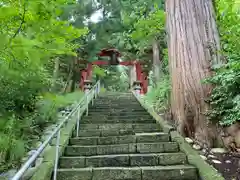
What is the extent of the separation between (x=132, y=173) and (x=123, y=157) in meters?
0.40

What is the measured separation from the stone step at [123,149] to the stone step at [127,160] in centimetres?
31

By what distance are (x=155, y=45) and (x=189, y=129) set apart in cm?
782

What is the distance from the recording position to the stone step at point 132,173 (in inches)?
125

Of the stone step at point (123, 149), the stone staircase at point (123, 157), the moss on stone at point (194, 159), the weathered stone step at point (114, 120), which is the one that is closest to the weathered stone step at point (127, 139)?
the stone staircase at point (123, 157)

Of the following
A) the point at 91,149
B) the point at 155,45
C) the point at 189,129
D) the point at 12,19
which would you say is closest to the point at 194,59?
the point at 189,129

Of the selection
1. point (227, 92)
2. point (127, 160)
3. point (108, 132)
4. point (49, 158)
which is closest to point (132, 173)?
point (127, 160)

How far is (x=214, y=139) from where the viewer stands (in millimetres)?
3717

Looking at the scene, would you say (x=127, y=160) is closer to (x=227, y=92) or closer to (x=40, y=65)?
(x=227, y=92)

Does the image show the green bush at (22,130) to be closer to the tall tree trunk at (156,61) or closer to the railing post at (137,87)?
the railing post at (137,87)

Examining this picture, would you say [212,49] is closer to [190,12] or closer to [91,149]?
[190,12]

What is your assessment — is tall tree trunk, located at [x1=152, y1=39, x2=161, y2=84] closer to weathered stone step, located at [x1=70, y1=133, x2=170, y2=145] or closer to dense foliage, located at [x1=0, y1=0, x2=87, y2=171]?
dense foliage, located at [x1=0, y1=0, x2=87, y2=171]

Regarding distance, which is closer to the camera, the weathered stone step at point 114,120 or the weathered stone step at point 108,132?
the weathered stone step at point 108,132

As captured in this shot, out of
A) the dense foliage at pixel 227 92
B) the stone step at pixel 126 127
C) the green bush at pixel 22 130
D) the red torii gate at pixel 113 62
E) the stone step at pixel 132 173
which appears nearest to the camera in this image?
the stone step at pixel 132 173

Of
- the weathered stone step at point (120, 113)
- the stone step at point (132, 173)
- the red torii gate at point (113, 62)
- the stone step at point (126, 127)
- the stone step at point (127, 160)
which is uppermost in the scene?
the red torii gate at point (113, 62)
